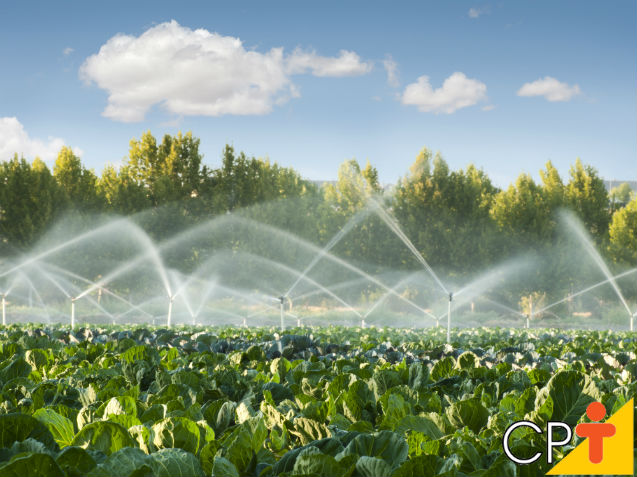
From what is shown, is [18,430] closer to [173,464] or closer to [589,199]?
[173,464]

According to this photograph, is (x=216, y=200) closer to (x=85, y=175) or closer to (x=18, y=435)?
(x=85, y=175)

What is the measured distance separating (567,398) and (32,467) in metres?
1.51

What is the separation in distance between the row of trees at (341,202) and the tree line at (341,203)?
2.1 inches

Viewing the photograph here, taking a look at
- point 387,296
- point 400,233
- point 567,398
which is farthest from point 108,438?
point 387,296

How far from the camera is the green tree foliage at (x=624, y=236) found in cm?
2875

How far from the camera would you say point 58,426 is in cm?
161

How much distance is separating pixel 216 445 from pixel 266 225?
29282 mm

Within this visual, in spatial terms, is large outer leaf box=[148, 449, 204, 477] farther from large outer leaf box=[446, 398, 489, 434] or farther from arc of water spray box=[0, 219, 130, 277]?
arc of water spray box=[0, 219, 130, 277]

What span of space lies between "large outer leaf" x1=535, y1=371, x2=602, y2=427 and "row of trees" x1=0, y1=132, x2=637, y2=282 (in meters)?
28.3

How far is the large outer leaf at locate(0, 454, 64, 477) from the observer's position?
3.30ft

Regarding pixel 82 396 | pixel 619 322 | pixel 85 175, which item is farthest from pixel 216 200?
pixel 82 396

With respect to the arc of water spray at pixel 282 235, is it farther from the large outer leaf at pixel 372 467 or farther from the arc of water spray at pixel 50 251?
the large outer leaf at pixel 372 467

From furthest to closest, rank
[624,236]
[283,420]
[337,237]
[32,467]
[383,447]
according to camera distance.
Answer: [337,237] → [624,236] → [283,420] → [383,447] → [32,467]

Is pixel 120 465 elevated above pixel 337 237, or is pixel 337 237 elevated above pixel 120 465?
pixel 120 465
